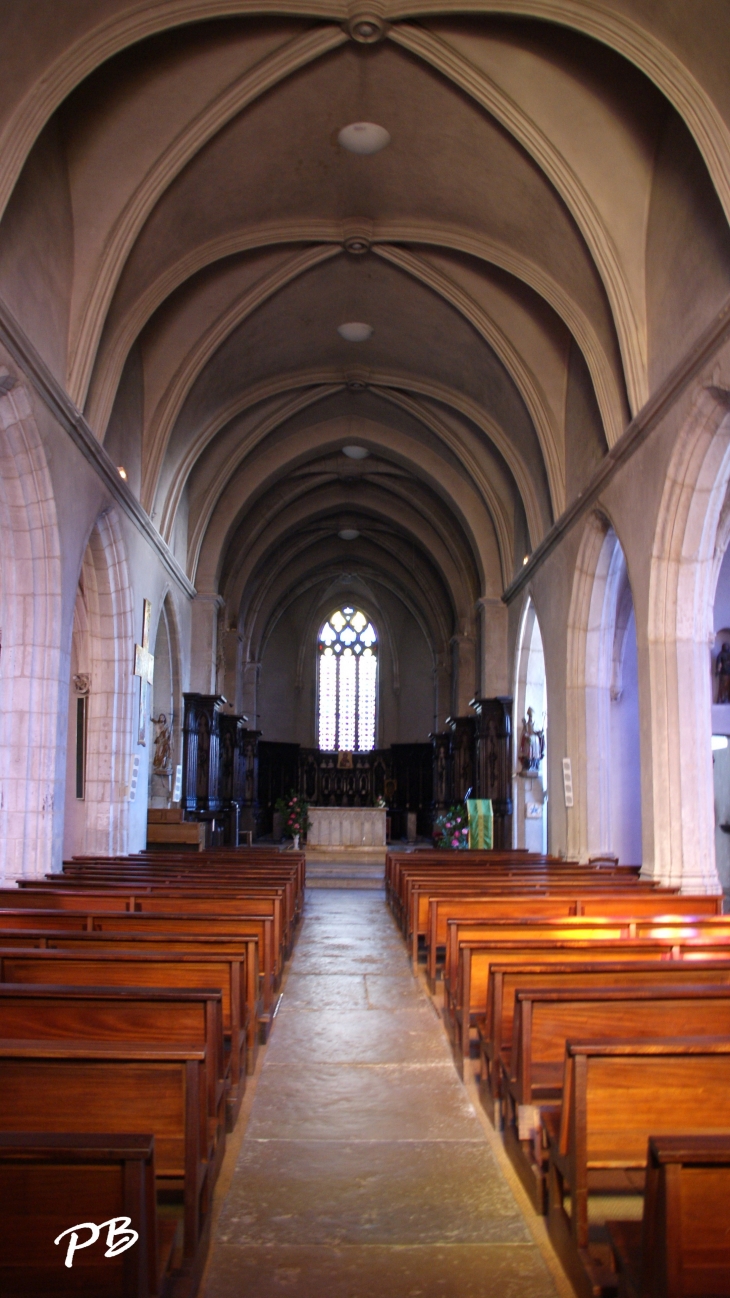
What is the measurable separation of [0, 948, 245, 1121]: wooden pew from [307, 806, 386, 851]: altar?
16.2 meters

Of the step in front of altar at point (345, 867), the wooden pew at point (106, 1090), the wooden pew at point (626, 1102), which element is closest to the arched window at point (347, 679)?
the step in front of altar at point (345, 867)

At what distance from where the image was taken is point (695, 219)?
985 centimetres

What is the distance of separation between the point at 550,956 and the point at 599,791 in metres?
8.96

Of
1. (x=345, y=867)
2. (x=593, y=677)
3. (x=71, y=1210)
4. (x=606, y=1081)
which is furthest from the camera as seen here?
(x=345, y=867)

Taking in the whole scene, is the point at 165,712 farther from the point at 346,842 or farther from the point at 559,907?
the point at 559,907

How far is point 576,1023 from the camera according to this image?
397cm

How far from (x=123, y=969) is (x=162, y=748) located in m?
13.0

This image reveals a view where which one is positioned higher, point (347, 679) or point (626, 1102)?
point (347, 679)

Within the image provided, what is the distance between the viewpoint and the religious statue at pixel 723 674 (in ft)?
48.9

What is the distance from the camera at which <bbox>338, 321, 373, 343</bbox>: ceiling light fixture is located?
56.0ft

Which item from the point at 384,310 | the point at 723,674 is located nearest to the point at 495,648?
the point at 723,674

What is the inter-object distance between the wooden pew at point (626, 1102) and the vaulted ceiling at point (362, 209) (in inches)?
290

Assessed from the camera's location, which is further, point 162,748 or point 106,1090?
point 162,748

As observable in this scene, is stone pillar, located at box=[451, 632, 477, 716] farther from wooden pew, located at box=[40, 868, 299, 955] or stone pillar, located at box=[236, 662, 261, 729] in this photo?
wooden pew, located at box=[40, 868, 299, 955]
